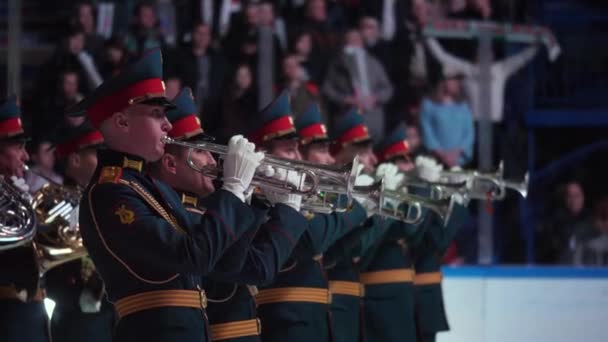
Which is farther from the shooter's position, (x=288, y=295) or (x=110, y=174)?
(x=288, y=295)

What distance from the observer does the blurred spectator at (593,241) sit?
11656 mm

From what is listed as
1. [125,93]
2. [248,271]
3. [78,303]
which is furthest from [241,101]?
[125,93]

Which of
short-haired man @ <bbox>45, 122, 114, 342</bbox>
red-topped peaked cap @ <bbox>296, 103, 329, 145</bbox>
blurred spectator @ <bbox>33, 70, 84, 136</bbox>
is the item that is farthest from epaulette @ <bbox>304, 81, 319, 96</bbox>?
short-haired man @ <bbox>45, 122, 114, 342</bbox>

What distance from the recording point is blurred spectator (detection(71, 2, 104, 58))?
40.0 feet

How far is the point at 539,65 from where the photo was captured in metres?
14.2

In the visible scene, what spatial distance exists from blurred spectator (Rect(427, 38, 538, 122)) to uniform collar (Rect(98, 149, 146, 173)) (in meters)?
7.81

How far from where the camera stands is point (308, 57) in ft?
41.0

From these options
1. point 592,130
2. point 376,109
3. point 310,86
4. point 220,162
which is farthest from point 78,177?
point 592,130

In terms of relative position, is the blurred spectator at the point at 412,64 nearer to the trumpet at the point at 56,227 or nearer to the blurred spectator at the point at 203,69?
the blurred spectator at the point at 203,69

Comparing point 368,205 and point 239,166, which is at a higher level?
point 239,166

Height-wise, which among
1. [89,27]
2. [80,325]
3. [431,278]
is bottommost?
[431,278]

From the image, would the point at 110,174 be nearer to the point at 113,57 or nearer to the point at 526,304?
the point at 526,304

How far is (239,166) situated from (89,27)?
7561mm

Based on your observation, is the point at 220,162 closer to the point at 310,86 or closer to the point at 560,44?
the point at 310,86
